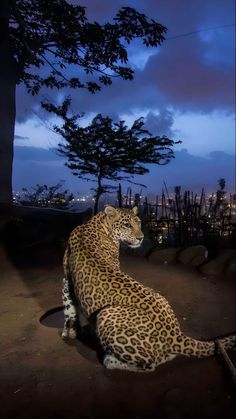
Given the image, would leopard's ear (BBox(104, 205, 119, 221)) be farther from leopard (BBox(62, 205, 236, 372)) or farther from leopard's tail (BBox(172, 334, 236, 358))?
leopard's tail (BBox(172, 334, 236, 358))

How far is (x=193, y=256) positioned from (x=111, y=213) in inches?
135

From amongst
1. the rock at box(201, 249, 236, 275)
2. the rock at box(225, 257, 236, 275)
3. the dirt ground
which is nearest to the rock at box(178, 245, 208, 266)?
the rock at box(201, 249, 236, 275)

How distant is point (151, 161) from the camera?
15.4 metres

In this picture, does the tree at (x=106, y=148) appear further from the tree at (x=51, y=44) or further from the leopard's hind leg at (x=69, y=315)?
the leopard's hind leg at (x=69, y=315)

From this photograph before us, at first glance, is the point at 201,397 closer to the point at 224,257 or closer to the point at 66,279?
the point at 66,279

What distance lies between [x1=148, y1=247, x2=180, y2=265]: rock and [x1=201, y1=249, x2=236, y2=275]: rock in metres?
0.84

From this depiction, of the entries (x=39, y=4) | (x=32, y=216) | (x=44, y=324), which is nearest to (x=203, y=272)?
(x=44, y=324)

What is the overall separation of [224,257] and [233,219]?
3.63 metres

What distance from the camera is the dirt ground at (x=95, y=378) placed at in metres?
3.04

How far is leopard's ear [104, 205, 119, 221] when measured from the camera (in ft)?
16.0

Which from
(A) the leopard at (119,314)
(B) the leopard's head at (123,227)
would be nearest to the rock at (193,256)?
(B) the leopard's head at (123,227)

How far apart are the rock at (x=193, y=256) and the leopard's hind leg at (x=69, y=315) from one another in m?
3.76

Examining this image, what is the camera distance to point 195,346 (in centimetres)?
363

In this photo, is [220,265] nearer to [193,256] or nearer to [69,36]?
[193,256]
